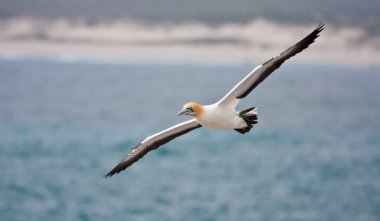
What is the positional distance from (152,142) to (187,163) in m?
37.1

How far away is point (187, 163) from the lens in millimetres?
53812

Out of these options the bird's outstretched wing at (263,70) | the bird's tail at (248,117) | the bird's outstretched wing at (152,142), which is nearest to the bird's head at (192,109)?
the bird's outstretched wing at (263,70)

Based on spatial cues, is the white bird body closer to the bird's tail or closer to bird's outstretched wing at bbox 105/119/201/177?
the bird's tail

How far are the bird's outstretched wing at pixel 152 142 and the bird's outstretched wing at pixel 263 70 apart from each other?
142cm

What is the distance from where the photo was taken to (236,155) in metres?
55.4

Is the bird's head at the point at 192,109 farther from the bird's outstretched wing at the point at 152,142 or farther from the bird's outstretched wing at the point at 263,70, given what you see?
the bird's outstretched wing at the point at 152,142

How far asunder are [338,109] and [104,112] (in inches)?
788

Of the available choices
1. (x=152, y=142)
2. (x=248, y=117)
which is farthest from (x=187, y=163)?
(x=248, y=117)

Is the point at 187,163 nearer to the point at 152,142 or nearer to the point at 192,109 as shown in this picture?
the point at 152,142

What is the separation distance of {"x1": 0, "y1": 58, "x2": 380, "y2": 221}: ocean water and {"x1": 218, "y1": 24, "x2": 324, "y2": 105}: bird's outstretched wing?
964 inches

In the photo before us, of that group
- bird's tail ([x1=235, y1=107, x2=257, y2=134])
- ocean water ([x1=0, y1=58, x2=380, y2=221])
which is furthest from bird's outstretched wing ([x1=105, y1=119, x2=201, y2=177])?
ocean water ([x1=0, y1=58, x2=380, y2=221])

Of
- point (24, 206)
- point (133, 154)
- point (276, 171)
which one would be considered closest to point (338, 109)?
point (276, 171)

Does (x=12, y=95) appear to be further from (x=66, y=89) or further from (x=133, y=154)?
(x=133, y=154)

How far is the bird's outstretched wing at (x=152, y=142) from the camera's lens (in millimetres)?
16484
